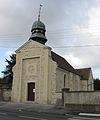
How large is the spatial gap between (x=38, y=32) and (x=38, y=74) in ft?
27.0

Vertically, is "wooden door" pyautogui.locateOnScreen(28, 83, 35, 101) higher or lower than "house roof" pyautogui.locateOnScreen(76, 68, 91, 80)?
lower

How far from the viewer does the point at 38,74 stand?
42406 millimetres

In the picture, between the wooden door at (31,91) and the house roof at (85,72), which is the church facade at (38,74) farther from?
the house roof at (85,72)

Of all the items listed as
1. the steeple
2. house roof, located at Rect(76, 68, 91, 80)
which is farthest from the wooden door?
house roof, located at Rect(76, 68, 91, 80)

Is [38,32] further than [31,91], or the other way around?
[38,32]

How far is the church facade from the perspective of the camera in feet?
135

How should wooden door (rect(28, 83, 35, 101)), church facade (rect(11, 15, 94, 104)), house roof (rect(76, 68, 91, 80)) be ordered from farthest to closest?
house roof (rect(76, 68, 91, 80)), wooden door (rect(28, 83, 35, 101)), church facade (rect(11, 15, 94, 104))

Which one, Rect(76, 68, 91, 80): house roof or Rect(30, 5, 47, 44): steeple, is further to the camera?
Rect(76, 68, 91, 80): house roof

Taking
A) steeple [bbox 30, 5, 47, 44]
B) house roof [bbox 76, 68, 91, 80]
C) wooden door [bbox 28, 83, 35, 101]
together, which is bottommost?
wooden door [bbox 28, 83, 35, 101]

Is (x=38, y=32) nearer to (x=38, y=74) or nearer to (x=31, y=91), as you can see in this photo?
(x=38, y=74)

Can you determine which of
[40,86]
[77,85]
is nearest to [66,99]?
[40,86]

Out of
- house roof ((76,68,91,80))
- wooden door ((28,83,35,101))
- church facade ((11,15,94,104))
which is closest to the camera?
church facade ((11,15,94,104))

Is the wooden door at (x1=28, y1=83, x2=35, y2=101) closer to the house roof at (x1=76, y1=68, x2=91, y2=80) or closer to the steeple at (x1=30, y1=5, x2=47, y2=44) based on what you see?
the steeple at (x1=30, y1=5, x2=47, y2=44)

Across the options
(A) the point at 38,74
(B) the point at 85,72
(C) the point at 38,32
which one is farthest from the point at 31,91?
(B) the point at 85,72
